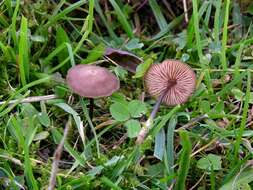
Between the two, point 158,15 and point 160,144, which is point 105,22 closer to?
point 158,15

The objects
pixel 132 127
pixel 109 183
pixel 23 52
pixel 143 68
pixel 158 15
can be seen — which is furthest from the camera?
pixel 158 15

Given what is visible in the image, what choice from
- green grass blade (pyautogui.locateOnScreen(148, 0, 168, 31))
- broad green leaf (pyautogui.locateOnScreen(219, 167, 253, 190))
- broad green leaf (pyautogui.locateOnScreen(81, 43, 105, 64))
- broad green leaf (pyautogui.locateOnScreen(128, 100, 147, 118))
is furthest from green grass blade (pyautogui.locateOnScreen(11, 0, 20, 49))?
broad green leaf (pyautogui.locateOnScreen(219, 167, 253, 190))

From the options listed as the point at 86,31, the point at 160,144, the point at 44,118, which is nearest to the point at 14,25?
the point at 86,31

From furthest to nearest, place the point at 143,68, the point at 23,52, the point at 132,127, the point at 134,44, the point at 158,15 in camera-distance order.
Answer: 1. the point at 158,15
2. the point at 134,44
3. the point at 143,68
4. the point at 23,52
5. the point at 132,127

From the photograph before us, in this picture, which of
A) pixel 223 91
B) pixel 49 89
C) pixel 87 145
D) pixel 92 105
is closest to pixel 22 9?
pixel 49 89

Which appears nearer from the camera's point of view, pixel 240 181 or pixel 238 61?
pixel 240 181

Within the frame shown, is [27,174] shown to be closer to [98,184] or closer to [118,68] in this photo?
[98,184]

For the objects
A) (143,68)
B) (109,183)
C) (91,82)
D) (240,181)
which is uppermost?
(91,82)
